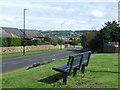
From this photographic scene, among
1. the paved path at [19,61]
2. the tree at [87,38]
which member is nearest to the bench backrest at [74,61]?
the paved path at [19,61]

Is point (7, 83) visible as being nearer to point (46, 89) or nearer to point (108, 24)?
point (46, 89)

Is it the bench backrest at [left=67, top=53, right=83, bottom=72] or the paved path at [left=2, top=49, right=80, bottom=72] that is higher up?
the bench backrest at [left=67, top=53, right=83, bottom=72]

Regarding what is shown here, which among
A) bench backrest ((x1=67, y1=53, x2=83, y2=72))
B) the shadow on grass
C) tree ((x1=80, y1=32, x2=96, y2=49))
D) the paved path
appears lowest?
the paved path

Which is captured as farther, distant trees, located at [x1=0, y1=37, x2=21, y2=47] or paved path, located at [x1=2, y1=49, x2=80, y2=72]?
distant trees, located at [x1=0, y1=37, x2=21, y2=47]

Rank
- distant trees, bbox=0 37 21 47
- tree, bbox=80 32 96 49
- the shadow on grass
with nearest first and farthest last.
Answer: the shadow on grass, distant trees, bbox=0 37 21 47, tree, bbox=80 32 96 49

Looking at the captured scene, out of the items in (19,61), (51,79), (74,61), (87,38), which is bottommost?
(19,61)

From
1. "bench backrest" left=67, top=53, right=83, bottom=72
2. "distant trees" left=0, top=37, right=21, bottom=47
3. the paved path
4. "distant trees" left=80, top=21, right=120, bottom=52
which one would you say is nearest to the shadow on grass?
"bench backrest" left=67, top=53, right=83, bottom=72

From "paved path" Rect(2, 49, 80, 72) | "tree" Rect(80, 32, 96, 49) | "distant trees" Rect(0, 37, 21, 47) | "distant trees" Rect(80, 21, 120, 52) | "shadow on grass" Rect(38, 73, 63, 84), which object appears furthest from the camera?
"tree" Rect(80, 32, 96, 49)

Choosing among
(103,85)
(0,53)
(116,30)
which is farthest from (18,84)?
(116,30)

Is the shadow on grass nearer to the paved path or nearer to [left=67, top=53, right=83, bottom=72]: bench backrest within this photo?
[left=67, top=53, right=83, bottom=72]: bench backrest

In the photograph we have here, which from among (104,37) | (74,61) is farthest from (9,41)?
(74,61)

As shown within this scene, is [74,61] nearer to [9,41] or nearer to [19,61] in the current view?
[19,61]

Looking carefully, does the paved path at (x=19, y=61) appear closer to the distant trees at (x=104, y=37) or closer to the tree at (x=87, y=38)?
the distant trees at (x=104, y=37)

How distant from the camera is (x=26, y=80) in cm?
865
